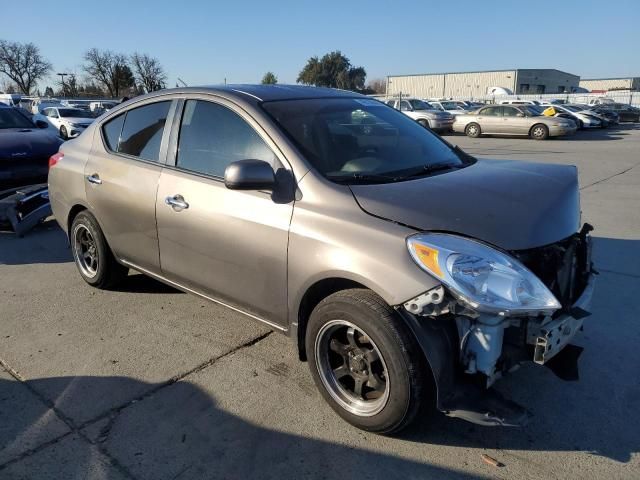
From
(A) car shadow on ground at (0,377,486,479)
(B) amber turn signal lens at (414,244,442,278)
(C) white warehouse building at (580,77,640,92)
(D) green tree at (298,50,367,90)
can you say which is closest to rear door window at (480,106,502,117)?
(B) amber turn signal lens at (414,244,442,278)

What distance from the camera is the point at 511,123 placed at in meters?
23.0

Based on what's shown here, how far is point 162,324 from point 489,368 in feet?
8.47

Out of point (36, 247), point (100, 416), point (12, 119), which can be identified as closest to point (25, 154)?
point (12, 119)

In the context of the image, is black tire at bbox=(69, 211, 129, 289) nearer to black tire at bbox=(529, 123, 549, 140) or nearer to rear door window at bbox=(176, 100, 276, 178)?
rear door window at bbox=(176, 100, 276, 178)

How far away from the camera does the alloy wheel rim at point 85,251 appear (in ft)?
15.1

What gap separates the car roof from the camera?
3.38 meters

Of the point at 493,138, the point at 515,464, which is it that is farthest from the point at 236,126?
the point at 493,138

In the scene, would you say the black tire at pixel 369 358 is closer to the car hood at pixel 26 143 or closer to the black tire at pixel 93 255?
the black tire at pixel 93 255

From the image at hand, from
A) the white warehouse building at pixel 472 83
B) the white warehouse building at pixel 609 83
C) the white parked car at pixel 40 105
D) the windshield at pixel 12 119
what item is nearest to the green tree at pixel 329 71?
the white warehouse building at pixel 472 83

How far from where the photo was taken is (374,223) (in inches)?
99.7

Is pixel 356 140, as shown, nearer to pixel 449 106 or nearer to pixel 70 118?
pixel 70 118

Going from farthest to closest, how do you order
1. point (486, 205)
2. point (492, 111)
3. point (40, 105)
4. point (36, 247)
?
point (40, 105), point (492, 111), point (36, 247), point (486, 205)

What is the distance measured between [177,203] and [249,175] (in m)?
0.90

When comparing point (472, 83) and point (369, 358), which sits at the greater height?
point (472, 83)
